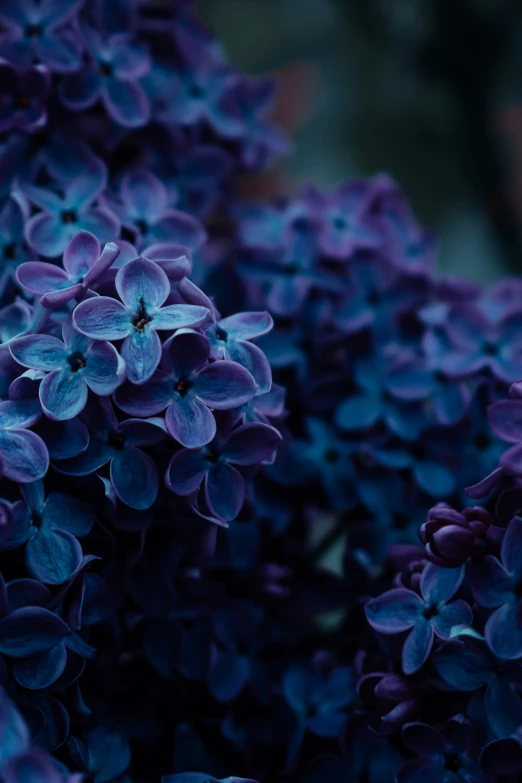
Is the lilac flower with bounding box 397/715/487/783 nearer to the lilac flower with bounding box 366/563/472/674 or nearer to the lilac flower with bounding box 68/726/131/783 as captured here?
the lilac flower with bounding box 366/563/472/674

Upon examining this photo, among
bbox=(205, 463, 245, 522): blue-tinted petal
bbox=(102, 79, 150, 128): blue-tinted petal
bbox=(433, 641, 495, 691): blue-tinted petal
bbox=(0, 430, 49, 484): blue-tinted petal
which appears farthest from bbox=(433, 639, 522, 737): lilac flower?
bbox=(102, 79, 150, 128): blue-tinted petal

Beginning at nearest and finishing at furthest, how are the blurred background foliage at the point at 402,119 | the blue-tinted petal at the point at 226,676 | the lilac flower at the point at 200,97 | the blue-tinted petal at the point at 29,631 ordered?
the blue-tinted petal at the point at 29,631 → the blue-tinted petal at the point at 226,676 → the lilac flower at the point at 200,97 → the blurred background foliage at the point at 402,119

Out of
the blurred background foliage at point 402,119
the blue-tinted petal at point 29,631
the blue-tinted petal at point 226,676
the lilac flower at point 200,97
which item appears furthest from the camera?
the blurred background foliage at point 402,119

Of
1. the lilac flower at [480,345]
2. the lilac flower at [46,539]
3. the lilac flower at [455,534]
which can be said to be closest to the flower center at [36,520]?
the lilac flower at [46,539]

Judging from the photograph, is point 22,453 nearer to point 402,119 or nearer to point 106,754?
point 106,754

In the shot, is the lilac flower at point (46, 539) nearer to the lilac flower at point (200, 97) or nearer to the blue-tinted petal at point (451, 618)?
the blue-tinted petal at point (451, 618)
